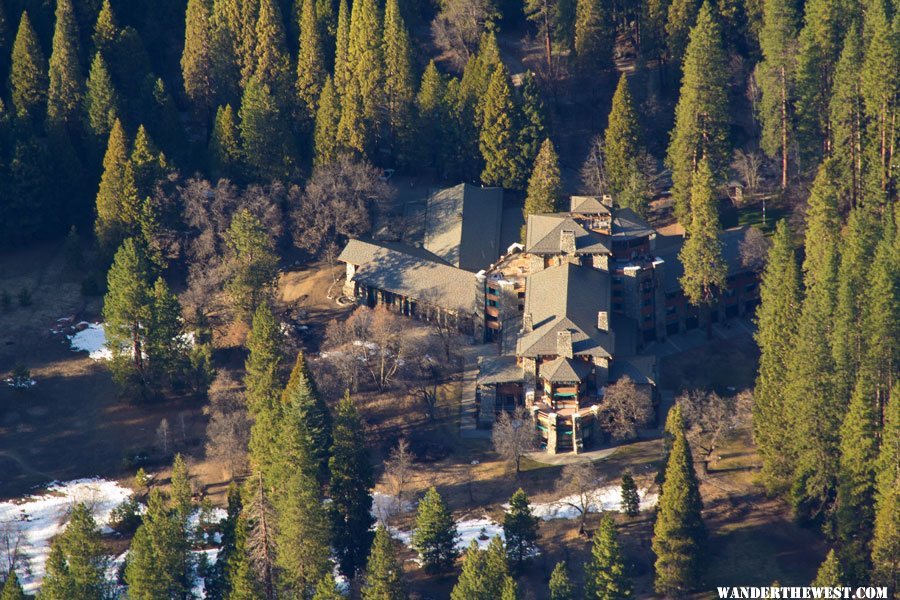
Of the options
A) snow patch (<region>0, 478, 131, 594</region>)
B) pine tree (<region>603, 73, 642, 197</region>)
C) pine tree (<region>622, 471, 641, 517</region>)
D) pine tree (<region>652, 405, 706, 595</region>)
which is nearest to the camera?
pine tree (<region>652, 405, 706, 595</region>)

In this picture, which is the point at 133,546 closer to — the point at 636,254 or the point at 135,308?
the point at 135,308

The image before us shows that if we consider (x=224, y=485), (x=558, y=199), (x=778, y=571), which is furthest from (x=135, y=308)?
(x=778, y=571)

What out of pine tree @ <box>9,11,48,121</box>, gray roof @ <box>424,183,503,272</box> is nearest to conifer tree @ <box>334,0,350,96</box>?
gray roof @ <box>424,183,503,272</box>

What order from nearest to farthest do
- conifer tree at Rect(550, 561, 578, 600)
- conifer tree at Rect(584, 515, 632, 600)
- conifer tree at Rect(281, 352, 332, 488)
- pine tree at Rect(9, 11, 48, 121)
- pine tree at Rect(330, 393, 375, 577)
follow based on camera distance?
1. conifer tree at Rect(550, 561, 578, 600)
2. conifer tree at Rect(584, 515, 632, 600)
3. conifer tree at Rect(281, 352, 332, 488)
4. pine tree at Rect(330, 393, 375, 577)
5. pine tree at Rect(9, 11, 48, 121)

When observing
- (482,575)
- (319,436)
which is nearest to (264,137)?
(319,436)

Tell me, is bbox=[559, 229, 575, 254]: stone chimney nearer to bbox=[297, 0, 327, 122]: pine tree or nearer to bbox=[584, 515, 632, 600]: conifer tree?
bbox=[584, 515, 632, 600]: conifer tree

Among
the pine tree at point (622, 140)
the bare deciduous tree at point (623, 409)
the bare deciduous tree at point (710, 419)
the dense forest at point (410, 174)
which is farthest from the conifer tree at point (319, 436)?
the pine tree at point (622, 140)

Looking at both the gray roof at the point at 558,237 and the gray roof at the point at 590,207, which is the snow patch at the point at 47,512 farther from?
the gray roof at the point at 590,207

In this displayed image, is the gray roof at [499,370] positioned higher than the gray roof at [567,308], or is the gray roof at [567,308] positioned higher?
the gray roof at [567,308]
